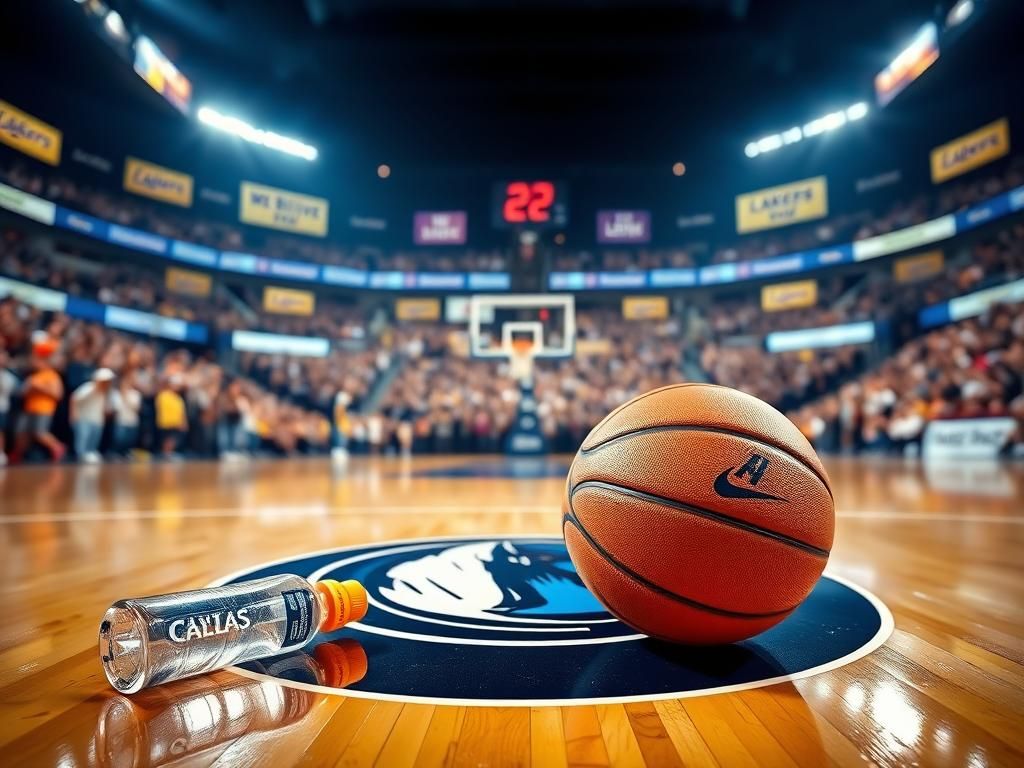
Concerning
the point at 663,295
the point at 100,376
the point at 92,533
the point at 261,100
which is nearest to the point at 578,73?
the point at 663,295

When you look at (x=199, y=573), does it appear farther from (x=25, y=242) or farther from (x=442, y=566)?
(x=25, y=242)

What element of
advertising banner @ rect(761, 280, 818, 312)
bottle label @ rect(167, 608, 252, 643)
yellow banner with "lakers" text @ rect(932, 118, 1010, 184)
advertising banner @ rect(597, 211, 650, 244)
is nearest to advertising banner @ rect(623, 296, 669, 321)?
advertising banner @ rect(597, 211, 650, 244)

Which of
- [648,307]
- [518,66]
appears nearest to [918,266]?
[648,307]

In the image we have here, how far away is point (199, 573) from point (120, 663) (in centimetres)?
93

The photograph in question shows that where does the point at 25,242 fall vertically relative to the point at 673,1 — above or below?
below

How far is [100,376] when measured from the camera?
9070mm

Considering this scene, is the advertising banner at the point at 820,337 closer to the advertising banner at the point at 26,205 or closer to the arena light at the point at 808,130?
the arena light at the point at 808,130

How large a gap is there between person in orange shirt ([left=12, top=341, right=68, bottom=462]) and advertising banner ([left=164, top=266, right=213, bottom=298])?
35.9ft

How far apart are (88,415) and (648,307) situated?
18.1 m

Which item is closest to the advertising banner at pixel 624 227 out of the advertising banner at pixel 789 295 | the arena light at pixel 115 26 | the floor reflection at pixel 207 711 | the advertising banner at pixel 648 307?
the advertising banner at pixel 648 307

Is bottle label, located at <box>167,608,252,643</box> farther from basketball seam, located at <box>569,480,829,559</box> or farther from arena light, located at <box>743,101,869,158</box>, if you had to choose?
arena light, located at <box>743,101,869,158</box>

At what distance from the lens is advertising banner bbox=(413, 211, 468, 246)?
23562 mm

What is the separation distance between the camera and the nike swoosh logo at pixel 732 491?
49.2 inches

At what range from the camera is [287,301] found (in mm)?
21109
